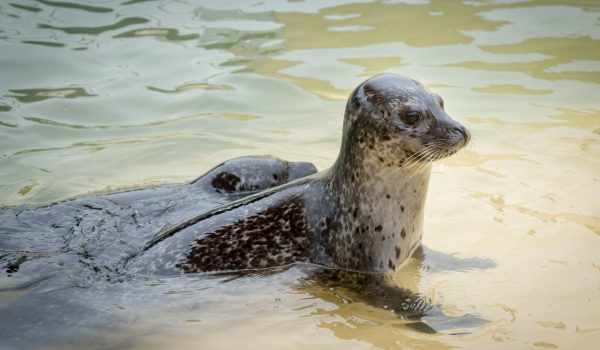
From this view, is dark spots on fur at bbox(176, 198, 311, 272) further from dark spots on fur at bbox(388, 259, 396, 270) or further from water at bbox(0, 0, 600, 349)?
dark spots on fur at bbox(388, 259, 396, 270)

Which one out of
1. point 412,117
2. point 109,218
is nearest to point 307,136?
point 109,218

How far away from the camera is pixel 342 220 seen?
6246 millimetres

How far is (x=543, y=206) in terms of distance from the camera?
704cm

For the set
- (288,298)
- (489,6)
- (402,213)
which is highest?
(489,6)

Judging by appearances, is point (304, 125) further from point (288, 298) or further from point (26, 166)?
point (288, 298)

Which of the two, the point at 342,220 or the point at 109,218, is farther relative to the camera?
the point at 109,218

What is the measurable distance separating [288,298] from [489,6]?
751 centimetres

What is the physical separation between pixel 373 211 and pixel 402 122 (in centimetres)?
65

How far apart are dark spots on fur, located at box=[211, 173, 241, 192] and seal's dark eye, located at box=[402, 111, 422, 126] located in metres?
1.75

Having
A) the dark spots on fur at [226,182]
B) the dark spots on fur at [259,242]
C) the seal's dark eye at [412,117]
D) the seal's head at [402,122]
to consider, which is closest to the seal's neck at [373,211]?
the seal's head at [402,122]

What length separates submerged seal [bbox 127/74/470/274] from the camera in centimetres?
614

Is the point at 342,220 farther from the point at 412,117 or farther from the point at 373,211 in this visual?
the point at 412,117

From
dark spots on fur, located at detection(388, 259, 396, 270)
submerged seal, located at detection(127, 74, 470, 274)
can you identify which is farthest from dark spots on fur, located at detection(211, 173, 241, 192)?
dark spots on fur, located at detection(388, 259, 396, 270)

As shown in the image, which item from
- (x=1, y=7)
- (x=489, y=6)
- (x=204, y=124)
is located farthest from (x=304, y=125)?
(x=1, y=7)
